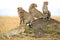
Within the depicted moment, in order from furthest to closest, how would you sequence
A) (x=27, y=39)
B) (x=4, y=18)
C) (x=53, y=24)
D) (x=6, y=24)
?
(x=4, y=18)
(x=6, y=24)
(x=53, y=24)
(x=27, y=39)

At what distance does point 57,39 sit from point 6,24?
3067mm

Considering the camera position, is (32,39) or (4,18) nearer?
(32,39)

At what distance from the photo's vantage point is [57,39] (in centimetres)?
1252

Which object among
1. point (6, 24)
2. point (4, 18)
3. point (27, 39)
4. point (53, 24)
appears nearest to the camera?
point (27, 39)

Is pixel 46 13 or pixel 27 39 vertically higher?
pixel 46 13

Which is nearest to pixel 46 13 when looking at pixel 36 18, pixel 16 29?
pixel 36 18

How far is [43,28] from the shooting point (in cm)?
1311

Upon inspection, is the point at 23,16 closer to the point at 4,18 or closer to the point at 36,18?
the point at 36,18

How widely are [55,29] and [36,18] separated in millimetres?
1127

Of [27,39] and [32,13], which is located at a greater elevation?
[32,13]

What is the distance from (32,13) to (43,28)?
1.00 m

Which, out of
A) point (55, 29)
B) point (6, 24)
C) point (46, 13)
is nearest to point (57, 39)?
point (55, 29)

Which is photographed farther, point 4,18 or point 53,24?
point 4,18

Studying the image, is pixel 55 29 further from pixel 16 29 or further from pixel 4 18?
pixel 4 18
